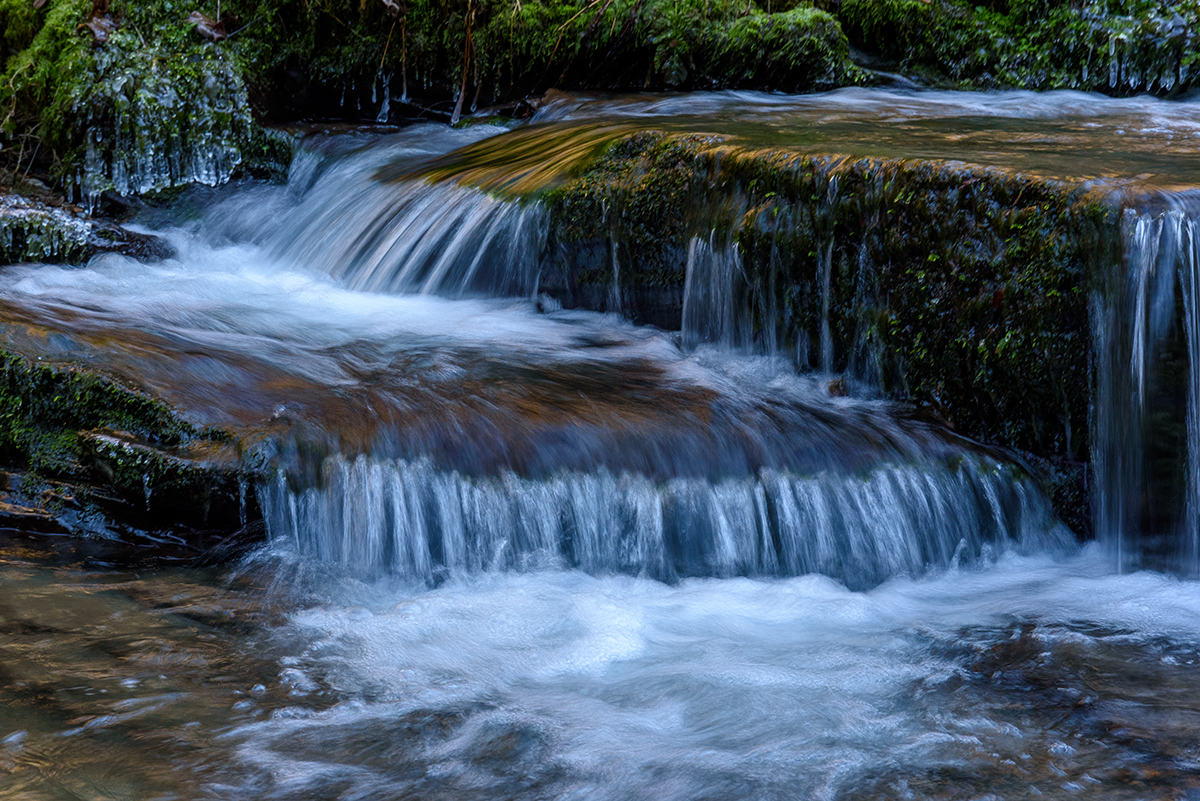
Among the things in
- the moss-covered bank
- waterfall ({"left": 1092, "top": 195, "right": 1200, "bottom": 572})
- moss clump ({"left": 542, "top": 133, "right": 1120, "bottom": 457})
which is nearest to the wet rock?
the moss-covered bank

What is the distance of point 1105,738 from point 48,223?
5801 millimetres

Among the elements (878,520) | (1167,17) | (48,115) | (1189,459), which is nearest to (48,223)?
(48,115)

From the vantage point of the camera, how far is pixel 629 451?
3566 mm

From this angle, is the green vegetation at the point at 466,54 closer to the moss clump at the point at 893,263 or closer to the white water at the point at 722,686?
the moss clump at the point at 893,263

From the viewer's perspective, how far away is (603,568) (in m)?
3.38

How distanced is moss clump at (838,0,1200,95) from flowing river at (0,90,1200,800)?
9.07 ft

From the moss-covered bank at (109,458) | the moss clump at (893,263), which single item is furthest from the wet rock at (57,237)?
the moss clump at (893,263)

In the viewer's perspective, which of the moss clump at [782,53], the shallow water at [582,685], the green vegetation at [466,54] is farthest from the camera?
the moss clump at [782,53]

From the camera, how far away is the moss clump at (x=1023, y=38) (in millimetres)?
7555

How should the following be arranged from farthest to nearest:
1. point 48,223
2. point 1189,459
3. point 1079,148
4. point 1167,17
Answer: point 1167,17
point 48,223
point 1079,148
point 1189,459

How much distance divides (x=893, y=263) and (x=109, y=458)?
291 centimetres

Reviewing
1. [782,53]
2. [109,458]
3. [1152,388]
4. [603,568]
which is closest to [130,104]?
[109,458]

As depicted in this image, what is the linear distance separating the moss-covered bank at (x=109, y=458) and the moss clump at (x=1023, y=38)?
6.67m

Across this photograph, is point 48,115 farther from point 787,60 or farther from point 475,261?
point 787,60
